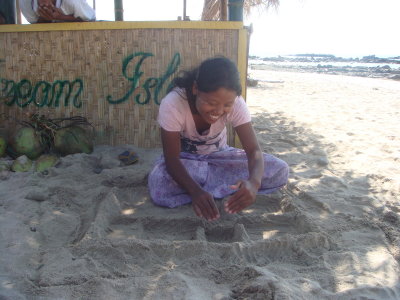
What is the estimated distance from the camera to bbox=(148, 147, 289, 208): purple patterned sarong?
2.46 metres

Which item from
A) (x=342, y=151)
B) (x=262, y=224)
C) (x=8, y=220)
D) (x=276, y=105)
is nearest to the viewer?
(x=8, y=220)

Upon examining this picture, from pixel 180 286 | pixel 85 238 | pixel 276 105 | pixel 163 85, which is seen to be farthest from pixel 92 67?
pixel 276 105

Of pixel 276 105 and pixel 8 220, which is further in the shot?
pixel 276 105

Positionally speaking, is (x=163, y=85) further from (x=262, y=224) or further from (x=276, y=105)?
(x=276, y=105)

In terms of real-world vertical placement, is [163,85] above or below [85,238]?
above

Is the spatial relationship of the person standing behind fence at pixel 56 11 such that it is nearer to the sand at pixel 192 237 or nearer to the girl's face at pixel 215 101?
the sand at pixel 192 237

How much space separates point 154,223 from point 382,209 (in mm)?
1426

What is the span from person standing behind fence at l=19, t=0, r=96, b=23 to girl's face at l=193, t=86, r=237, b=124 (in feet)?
6.10

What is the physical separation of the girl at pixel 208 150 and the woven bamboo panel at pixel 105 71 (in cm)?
100

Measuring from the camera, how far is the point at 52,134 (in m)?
3.30

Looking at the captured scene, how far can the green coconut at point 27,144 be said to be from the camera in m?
3.17

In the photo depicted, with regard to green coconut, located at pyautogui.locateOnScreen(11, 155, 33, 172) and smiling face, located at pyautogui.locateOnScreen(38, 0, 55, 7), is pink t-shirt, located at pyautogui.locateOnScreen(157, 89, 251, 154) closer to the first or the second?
green coconut, located at pyautogui.locateOnScreen(11, 155, 33, 172)

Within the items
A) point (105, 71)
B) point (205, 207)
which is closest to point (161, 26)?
point (105, 71)

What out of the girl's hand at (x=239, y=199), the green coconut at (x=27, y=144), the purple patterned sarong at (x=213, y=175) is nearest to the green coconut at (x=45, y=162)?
the green coconut at (x=27, y=144)
